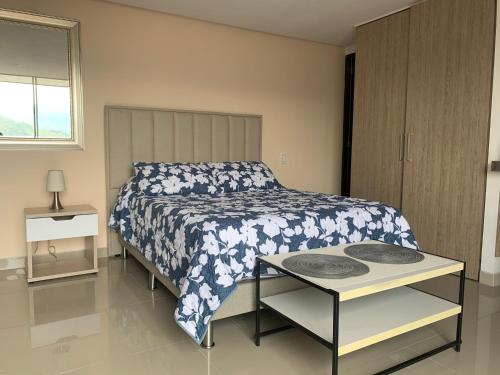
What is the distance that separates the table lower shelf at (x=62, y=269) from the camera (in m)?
3.02

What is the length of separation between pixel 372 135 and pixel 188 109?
6.18 feet

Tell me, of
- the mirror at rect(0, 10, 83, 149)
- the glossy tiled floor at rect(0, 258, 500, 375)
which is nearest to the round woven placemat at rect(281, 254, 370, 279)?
the glossy tiled floor at rect(0, 258, 500, 375)

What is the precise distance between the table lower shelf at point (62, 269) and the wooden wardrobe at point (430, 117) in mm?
2776

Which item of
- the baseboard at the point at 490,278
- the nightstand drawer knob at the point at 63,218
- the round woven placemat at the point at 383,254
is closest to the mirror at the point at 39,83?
the nightstand drawer knob at the point at 63,218

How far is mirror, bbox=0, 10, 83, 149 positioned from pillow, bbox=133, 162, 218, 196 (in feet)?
2.17

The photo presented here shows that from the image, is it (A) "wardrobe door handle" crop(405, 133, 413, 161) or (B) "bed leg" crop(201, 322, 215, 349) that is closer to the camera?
(B) "bed leg" crop(201, 322, 215, 349)

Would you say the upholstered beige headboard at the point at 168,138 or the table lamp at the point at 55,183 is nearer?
the table lamp at the point at 55,183

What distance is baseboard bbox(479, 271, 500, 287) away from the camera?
3.02 meters

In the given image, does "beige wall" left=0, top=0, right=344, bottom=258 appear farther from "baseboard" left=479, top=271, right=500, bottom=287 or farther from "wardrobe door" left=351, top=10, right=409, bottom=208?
"baseboard" left=479, top=271, right=500, bottom=287

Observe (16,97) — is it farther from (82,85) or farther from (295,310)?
(295,310)

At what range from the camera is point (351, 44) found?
4750 millimetres

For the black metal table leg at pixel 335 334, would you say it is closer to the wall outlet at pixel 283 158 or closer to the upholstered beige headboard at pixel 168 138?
the upholstered beige headboard at pixel 168 138

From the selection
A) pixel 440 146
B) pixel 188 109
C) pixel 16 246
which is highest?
pixel 188 109

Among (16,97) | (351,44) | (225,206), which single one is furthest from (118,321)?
(351,44)
